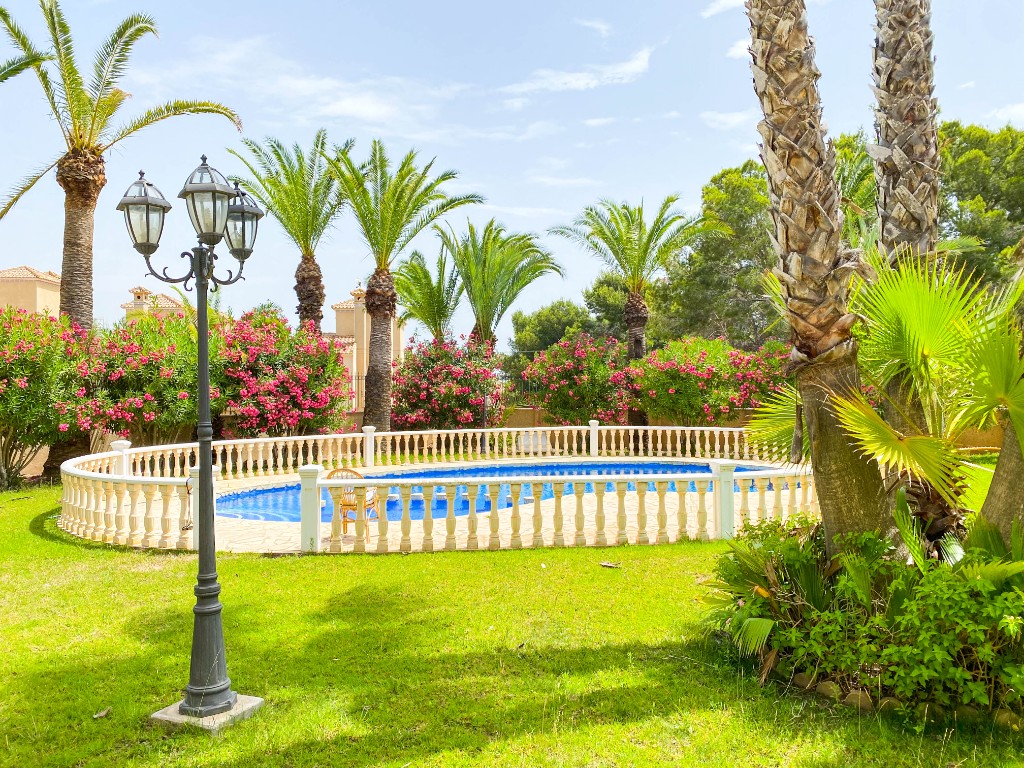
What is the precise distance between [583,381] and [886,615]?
1961cm

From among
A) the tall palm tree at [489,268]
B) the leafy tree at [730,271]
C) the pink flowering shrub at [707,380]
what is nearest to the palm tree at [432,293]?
the tall palm tree at [489,268]

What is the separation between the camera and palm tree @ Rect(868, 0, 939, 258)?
571cm

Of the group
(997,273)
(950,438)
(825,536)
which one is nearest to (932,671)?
(825,536)

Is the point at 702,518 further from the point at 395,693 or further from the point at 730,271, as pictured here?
the point at 730,271

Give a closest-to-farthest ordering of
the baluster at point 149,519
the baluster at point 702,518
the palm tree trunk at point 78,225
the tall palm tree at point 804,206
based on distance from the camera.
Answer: the tall palm tree at point 804,206, the baluster at point 149,519, the baluster at point 702,518, the palm tree trunk at point 78,225

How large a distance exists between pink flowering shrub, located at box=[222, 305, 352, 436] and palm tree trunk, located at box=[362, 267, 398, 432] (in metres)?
0.96

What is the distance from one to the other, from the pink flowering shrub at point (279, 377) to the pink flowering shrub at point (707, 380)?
966 centimetres

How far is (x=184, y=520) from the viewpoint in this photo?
8820 millimetres

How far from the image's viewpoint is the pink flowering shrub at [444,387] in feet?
74.2

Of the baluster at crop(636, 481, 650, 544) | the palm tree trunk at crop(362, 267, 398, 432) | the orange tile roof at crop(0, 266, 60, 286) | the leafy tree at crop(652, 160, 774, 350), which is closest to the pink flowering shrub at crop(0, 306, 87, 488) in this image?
the palm tree trunk at crop(362, 267, 398, 432)

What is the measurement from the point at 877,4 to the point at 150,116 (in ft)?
53.6

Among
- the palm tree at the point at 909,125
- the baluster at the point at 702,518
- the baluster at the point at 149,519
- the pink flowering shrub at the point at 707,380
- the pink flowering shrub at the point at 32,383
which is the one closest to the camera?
the palm tree at the point at 909,125

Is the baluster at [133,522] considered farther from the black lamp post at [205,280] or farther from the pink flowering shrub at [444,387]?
the pink flowering shrub at [444,387]

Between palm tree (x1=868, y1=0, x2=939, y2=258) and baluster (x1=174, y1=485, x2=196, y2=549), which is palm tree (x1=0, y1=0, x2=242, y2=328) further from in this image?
palm tree (x1=868, y1=0, x2=939, y2=258)
